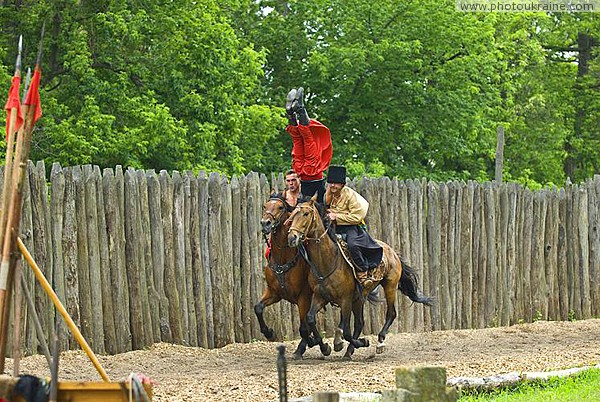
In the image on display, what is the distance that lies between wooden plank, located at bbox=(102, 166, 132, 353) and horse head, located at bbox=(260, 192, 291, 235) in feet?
5.64

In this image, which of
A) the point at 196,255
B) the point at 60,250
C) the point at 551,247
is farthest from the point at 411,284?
the point at 551,247

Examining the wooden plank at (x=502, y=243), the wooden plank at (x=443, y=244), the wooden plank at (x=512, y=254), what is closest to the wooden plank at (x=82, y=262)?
the wooden plank at (x=443, y=244)

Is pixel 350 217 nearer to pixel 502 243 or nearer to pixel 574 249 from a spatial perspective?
pixel 502 243

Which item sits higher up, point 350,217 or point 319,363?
point 350,217

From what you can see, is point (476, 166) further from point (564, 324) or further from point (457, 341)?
point (457, 341)

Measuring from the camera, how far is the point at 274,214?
11727 mm

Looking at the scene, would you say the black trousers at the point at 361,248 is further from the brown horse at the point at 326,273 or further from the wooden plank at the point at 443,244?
the wooden plank at the point at 443,244

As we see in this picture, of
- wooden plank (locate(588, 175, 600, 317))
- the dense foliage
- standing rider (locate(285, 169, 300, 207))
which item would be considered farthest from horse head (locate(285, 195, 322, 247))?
wooden plank (locate(588, 175, 600, 317))

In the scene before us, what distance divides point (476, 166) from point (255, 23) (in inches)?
271

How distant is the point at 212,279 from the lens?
13.6m

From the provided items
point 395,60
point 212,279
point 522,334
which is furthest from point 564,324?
point 395,60

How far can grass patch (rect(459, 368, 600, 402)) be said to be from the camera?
865 cm

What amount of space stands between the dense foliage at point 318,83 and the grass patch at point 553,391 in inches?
401

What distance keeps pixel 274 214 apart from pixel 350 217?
1.18m
